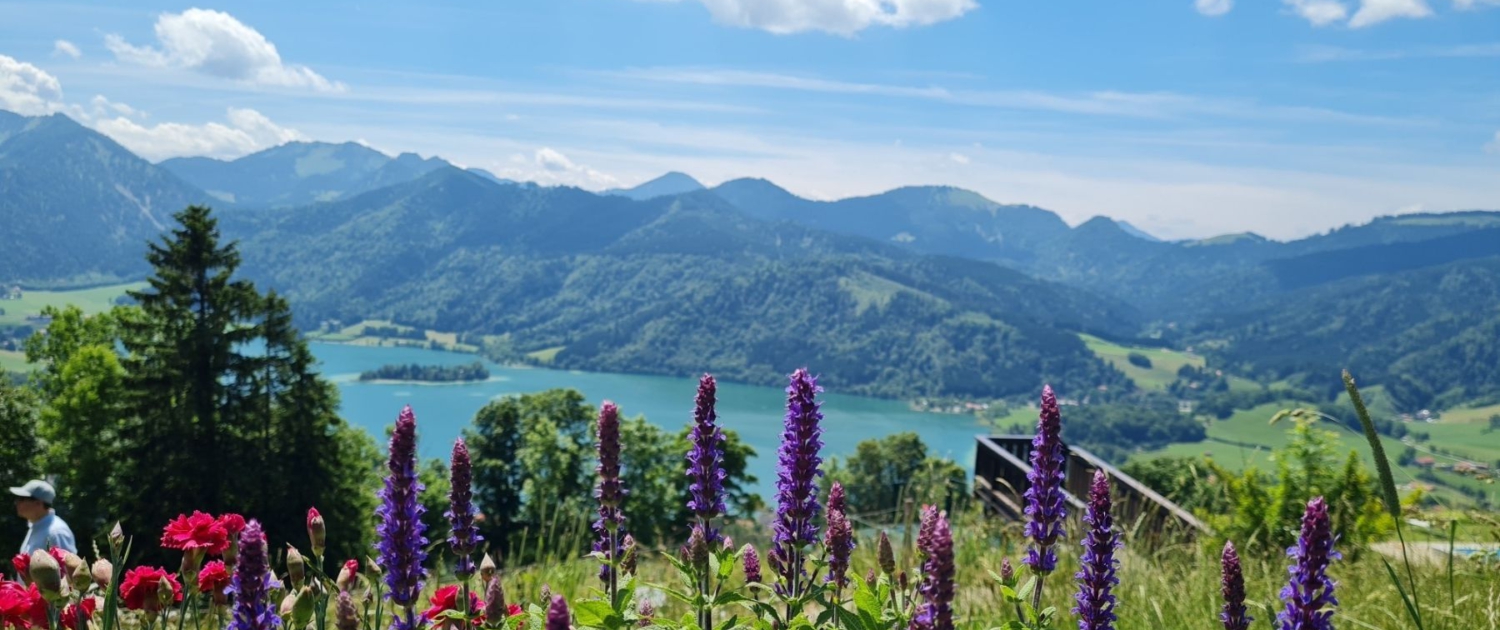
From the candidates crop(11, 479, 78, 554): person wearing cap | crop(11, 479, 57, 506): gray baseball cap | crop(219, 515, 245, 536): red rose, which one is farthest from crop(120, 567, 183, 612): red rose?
crop(11, 479, 78, 554): person wearing cap

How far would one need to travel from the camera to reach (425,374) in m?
171

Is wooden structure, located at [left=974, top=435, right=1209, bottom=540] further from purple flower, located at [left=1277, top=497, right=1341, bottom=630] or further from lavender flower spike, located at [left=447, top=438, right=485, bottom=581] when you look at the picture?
lavender flower spike, located at [left=447, top=438, right=485, bottom=581]

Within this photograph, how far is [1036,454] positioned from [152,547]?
23485 mm

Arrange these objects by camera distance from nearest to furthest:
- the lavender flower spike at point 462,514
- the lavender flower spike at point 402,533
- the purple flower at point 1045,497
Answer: the lavender flower spike at point 402,533 → the lavender flower spike at point 462,514 → the purple flower at point 1045,497

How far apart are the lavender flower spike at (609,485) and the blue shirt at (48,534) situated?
4.35 m

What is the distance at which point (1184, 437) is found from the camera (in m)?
153

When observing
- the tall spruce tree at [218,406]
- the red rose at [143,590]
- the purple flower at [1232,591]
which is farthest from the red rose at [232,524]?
the tall spruce tree at [218,406]

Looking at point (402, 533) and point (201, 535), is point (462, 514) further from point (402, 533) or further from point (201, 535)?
point (201, 535)

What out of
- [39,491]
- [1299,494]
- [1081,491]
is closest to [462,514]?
[39,491]

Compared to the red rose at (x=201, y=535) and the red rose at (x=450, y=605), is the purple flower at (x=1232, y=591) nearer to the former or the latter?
the red rose at (x=450, y=605)

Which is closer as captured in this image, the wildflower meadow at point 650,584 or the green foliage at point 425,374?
the wildflower meadow at point 650,584

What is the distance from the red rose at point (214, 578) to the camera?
2598mm

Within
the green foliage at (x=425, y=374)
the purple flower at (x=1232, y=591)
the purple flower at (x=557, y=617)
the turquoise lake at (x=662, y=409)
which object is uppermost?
the purple flower at (x=557, y=617)

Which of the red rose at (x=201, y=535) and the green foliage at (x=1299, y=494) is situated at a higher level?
the red rose at (x=201, y=535)
